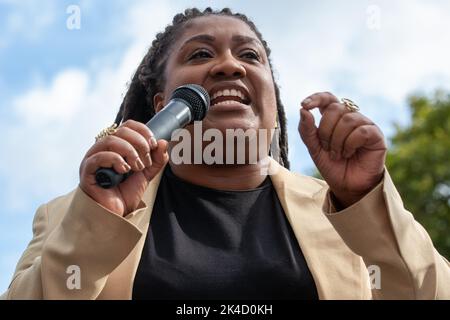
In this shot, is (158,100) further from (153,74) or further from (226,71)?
(226,71)

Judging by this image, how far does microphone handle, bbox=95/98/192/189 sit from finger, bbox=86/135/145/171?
0.05 meters

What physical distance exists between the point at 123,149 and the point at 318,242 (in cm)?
96

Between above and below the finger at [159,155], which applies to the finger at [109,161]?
below

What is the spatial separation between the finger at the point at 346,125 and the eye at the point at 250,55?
92 cm

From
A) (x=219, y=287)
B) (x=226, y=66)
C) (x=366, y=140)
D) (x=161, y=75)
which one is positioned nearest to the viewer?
(x=366, y=140)

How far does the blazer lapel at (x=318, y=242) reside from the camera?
9.68 ft

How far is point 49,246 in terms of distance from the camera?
106 inches

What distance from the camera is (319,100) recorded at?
2.68 metres

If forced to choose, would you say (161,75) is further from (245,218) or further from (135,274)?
(135,274)

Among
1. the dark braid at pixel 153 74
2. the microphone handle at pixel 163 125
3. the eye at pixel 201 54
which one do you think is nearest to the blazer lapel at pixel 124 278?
the microphone handle at pixel 163 125

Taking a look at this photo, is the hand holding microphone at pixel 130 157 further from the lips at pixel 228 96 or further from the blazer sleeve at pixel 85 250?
the lips at pixel 228 96

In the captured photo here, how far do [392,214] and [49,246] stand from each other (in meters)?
1.09

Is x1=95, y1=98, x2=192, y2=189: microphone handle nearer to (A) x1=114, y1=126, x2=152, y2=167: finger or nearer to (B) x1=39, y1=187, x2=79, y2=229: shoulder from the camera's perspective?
(A) x1=114, y1=126, x2=152, y2=167: finger
